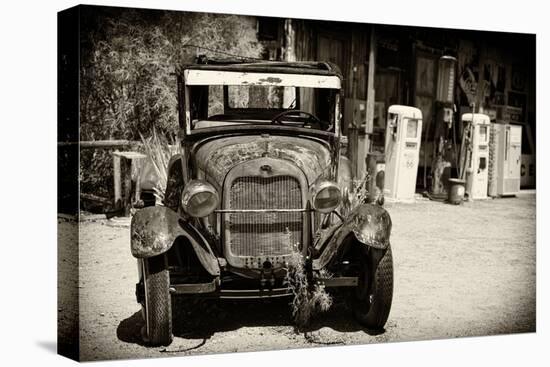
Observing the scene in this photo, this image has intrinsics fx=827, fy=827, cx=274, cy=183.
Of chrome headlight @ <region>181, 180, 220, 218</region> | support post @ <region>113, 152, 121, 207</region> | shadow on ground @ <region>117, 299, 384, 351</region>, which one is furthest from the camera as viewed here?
support post @ <region>113, 152, 121, 207</region>

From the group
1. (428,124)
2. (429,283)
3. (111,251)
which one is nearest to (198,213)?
(111,251)

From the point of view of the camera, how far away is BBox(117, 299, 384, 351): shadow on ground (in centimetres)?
557

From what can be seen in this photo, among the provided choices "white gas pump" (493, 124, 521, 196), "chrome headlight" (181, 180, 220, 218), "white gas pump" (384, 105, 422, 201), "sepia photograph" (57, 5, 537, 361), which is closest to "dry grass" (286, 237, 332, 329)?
"sepia photograph" (57, 5, 537, 361)

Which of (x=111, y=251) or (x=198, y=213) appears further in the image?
(x=111, y=251)

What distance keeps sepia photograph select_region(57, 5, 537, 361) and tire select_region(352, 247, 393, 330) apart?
0.01 meters

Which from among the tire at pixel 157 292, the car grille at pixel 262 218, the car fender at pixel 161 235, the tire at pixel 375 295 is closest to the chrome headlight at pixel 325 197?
the car grille at pixel 262 218

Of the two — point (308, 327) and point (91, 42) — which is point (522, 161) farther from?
point (91, 42)

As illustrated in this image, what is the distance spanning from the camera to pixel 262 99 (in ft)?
20.6

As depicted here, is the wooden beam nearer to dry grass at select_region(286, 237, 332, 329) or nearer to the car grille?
the car grille

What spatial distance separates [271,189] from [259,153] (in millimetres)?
280

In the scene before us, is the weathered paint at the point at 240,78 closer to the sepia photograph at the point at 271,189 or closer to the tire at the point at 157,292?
the sepia photograph at the point at 271,189

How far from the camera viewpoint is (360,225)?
529cm


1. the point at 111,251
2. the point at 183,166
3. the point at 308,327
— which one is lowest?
the point at 308,327

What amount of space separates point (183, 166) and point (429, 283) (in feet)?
7.31
